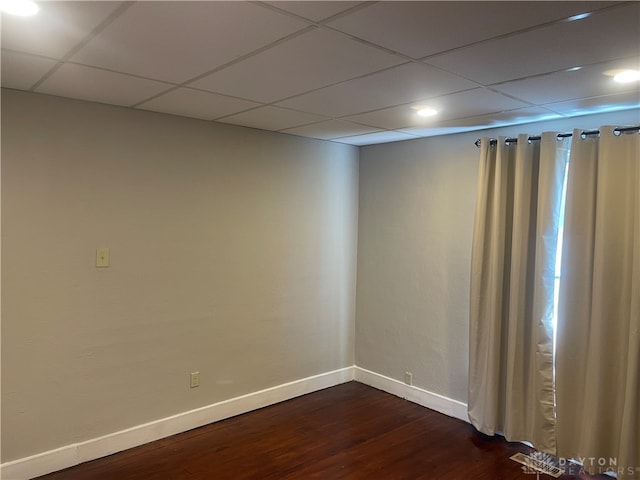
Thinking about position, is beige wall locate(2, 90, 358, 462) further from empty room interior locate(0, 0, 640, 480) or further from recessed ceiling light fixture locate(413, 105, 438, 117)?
recessed ceiling light fixture locate(413, 105, 438, 117)

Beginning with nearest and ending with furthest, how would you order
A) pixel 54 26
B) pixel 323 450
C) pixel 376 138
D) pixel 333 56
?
pixel 54 26, pixel 333 56, pixel 323 450, pixel 376 138

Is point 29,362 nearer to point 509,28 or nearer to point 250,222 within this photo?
point 250,222

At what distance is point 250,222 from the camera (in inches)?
145

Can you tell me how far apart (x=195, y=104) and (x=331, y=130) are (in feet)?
3.74

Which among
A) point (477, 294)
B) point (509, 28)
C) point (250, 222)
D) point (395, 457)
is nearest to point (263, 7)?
point (509, 28)

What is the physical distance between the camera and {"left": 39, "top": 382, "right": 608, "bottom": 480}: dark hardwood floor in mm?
2867

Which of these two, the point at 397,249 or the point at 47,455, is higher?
the point at 397,249

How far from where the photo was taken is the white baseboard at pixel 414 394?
12.2 feet

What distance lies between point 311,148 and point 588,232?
2.25 m

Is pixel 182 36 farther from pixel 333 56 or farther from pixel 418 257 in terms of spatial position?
pixel 418 257

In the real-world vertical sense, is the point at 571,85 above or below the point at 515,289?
above

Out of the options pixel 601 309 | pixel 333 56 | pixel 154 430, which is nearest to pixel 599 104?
pixel 601 309

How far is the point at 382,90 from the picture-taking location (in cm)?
245

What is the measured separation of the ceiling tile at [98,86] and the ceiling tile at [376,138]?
1796 mm
